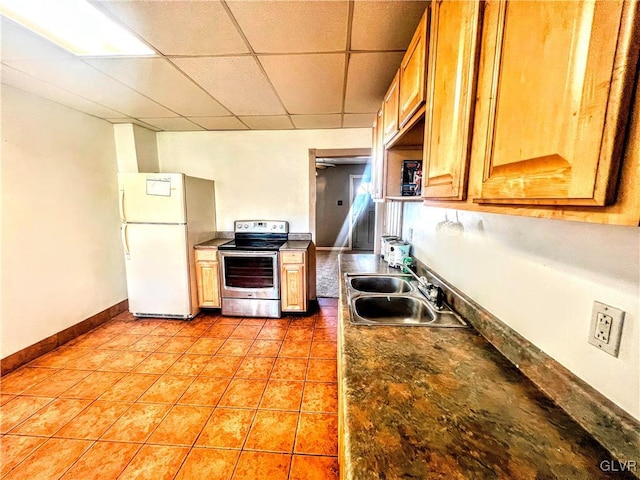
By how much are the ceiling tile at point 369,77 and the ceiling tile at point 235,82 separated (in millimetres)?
663

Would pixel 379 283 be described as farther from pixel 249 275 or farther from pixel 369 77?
pixel 249 275

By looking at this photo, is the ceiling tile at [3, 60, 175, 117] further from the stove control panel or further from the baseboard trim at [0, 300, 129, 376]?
the baseboard trim at [0, 300, 129, 376]

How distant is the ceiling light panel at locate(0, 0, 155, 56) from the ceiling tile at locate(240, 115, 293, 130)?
54.8 inches

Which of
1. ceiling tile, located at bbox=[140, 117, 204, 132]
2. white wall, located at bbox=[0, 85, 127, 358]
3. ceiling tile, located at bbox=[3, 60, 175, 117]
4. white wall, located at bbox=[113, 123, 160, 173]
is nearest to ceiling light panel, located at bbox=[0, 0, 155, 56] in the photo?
ceiling tile, located at bbox=[3, 60, 175, 117]

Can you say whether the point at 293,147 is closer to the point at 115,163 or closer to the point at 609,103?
the point at 115,163

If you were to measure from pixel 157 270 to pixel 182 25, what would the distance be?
255 centimetres

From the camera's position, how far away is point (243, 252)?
312 centimetres

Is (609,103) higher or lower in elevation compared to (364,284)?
higher

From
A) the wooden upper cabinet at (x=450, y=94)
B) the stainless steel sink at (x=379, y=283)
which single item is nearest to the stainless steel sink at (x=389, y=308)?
the stainless steel sink at (x=379, y=283)

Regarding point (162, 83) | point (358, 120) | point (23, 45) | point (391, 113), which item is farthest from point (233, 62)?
point (358, 120)

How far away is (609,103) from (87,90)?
3211mm

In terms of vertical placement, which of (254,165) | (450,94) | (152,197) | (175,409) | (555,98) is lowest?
(175,409)

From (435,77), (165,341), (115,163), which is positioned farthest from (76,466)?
(115,163)

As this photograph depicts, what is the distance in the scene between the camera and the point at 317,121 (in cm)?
310
